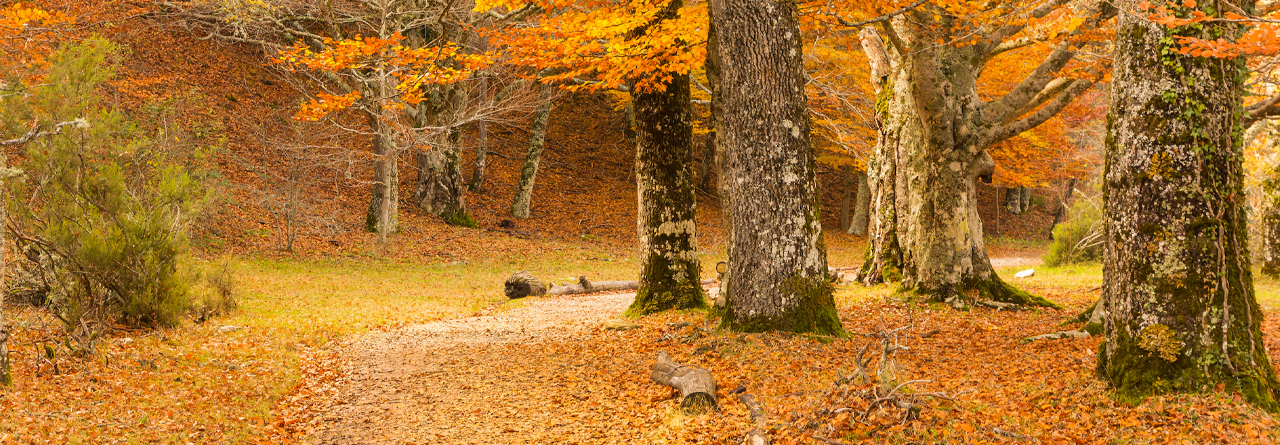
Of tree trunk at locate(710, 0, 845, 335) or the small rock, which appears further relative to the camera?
the small rock

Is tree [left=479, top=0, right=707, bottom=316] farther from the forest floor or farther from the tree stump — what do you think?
the tree stump

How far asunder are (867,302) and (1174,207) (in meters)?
5.86

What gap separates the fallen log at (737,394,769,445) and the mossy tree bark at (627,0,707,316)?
13.0 feet

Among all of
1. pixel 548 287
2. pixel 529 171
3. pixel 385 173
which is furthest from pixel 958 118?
pixel 529 171

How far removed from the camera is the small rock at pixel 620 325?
869 cm

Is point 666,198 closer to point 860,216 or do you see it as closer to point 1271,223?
point 1271,223

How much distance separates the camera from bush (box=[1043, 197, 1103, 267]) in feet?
54.0

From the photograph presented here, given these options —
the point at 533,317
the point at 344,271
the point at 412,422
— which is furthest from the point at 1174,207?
the point at 344,271

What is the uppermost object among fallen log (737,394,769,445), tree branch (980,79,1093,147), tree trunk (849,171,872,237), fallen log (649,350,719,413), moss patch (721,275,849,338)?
tree branch (980,79,1093,147)

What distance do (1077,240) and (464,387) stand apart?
599 inches

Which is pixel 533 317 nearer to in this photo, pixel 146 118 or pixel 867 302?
pixel 867 302

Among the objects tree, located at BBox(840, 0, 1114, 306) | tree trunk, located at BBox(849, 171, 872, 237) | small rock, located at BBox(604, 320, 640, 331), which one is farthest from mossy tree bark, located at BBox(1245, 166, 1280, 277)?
tree trunk, located at BBox(849, 171, 872, 237)

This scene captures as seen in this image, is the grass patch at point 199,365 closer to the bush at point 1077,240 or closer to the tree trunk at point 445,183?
the tree trunk at point 445,183

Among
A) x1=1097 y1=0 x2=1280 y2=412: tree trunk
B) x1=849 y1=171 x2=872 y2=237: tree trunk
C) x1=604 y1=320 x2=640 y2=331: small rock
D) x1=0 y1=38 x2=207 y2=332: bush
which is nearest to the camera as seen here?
x1=1097 y1=0 x2=1280 y2=412: tree trunk
